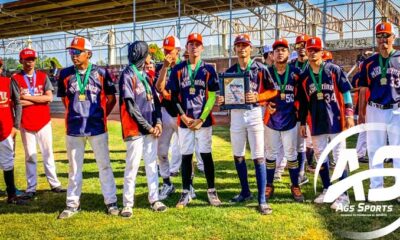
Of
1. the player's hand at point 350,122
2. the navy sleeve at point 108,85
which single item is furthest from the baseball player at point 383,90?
the navy sleeve at point 108,85

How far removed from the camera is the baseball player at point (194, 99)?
17.5ft

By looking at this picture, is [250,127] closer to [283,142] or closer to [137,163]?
[283,142]

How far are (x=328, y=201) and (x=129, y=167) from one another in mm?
2691

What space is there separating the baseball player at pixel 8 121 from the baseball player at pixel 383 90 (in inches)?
194

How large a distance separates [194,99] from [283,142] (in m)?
1.41

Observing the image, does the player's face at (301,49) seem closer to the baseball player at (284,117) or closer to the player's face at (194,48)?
the baseball player at (284,117)

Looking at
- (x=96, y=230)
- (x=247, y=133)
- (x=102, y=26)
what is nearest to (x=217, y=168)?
(x=247, y=133)

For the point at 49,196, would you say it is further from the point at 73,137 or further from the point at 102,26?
the point at 102,26

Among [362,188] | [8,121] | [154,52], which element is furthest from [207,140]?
[154,52]

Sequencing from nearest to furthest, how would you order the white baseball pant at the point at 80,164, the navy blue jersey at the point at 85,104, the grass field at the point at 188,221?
the grass field at the point at 188,221, the navy blue jersey at the point at 85,104, the white baseball pant at the point at 80,164

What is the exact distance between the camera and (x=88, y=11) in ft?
77.7

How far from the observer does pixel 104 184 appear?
17.3ft

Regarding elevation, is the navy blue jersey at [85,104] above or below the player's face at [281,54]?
below

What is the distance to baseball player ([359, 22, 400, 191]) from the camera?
17.5 ft
